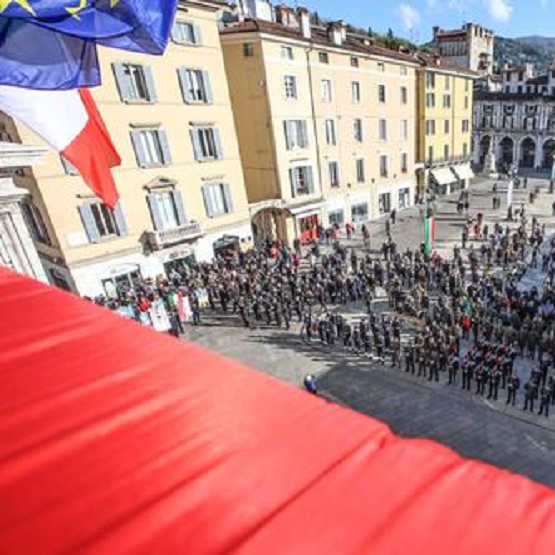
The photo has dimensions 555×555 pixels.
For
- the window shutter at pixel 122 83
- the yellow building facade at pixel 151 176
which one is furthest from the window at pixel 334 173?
the window shutter at pixel 122 83

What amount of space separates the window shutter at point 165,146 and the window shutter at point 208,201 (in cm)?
271

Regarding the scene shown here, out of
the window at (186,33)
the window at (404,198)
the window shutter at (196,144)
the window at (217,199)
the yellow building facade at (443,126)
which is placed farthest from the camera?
the window at (404,198)

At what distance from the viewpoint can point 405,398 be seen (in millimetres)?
13609

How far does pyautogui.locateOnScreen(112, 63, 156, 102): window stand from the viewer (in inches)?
831

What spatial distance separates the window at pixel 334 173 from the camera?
108 ft

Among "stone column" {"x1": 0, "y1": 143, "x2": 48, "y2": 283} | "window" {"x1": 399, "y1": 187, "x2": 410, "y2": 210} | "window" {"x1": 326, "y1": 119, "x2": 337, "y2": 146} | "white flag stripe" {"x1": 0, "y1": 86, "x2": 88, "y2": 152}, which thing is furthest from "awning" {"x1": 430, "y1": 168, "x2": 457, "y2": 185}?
"white flag stripe" {"x1": 0, "y1": 86, "x2": 88, "y2": 152}

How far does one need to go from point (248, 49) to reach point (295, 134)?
6.12 meters

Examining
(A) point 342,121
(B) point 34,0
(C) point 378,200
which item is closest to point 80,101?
(B) point 34,0

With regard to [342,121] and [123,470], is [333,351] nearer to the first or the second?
[123,470]

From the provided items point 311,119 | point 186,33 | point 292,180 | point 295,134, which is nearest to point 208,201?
point 292,180

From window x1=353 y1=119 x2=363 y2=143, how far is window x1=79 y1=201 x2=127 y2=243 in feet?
67.4

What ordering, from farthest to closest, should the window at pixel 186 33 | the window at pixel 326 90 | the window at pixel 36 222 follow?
1. the window at pixel 326 90
2. the window at pixel 186 33
3. the window at pixel 36 222

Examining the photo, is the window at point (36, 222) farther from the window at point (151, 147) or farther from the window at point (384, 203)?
the window at point (384, 203)

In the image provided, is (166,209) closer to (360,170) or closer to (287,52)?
(287,52)
